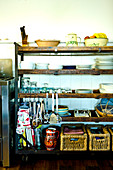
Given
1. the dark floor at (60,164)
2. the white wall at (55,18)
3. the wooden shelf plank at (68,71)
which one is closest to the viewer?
the dark floor at (60,164)

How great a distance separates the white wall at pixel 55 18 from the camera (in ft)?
10.7

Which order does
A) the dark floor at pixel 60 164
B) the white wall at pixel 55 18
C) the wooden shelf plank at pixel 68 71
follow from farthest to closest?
the white wall at pixel 55 18 < the wooden shelf plank at pixel 68 71 < the dark floor at pixel 60 164

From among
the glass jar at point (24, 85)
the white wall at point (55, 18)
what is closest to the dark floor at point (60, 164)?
the glass jar at point (24, 85)

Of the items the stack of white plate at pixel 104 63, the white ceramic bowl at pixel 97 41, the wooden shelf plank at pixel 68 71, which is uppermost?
the white ceramic bowl at pixel 97 41

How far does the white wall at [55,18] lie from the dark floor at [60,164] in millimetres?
1596

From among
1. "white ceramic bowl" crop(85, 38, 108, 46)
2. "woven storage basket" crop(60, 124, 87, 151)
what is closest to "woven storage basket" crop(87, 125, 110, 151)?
"woven storage basket" crop(60, 124, 87, 151)

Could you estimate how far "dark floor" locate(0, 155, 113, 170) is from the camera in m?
2.71

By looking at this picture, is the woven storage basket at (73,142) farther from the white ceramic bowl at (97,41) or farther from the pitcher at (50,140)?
the white ceramic bowl at (97,41)

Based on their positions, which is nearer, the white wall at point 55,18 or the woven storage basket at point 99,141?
the woven storage basket at point 99,141

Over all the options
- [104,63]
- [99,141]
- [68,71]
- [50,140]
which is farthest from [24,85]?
[99,141]

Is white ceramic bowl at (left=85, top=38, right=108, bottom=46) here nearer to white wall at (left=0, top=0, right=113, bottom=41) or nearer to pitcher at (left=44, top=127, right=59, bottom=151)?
white wall at (left=0, top=0, right=113, bottom=41)

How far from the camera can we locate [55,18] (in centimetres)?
328

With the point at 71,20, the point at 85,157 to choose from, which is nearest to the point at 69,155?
the point at 85,157

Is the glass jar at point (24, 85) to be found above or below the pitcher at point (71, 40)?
below
